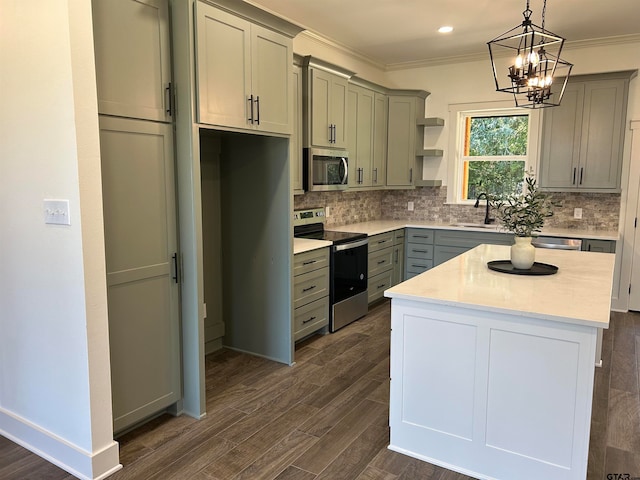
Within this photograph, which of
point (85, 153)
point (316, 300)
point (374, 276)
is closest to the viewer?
point (85, 153)

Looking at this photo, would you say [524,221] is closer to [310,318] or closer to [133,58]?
[310,318]

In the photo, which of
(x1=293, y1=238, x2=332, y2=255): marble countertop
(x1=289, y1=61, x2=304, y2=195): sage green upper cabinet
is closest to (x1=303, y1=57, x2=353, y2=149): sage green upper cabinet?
(x1=289, y1=61, x2=304, y2=195): sage green upper cabinet

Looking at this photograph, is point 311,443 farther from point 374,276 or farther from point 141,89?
point 374,276

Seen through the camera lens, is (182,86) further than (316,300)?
No

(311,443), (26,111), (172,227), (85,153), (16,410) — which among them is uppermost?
(26,111)

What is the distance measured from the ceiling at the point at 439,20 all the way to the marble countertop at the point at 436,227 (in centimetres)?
193

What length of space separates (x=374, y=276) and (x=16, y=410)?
337cm

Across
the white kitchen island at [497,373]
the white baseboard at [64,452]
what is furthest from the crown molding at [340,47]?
the white baseboard at [64,452]

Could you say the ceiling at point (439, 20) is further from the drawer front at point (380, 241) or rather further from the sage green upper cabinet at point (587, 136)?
the drawer front at point (380, 241)

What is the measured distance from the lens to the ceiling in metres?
3.89

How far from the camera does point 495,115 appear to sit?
5629 mm

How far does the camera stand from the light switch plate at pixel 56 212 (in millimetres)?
2161

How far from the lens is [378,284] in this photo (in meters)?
5.21

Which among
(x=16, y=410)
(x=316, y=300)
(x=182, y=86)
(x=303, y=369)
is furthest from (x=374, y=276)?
(x=16, y=410)
